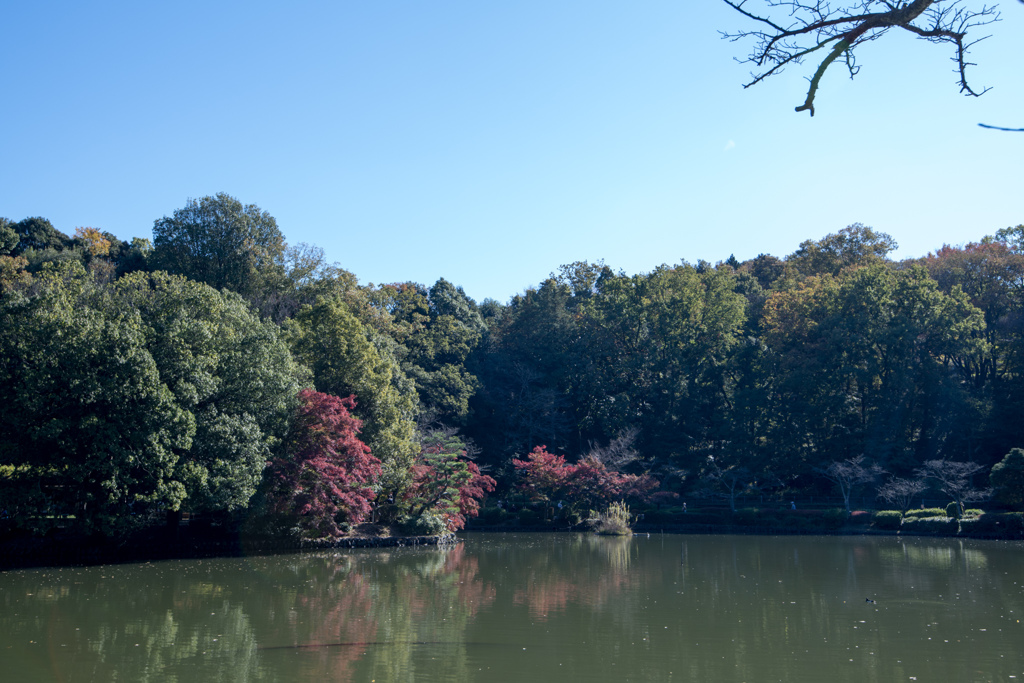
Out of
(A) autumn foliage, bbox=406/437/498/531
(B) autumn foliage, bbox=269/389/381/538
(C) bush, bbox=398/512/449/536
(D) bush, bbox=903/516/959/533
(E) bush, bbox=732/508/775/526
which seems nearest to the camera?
(B) autumn foliage, bbox=269/389/381/538

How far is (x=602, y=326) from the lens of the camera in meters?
39.4

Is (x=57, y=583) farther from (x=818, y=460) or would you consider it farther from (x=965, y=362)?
(x=965, y=362)

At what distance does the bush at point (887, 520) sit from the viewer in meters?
27.8

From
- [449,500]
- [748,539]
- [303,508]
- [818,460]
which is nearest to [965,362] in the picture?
[818,460]

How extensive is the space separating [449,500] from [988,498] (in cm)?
1901

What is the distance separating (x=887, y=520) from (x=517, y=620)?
2065cm

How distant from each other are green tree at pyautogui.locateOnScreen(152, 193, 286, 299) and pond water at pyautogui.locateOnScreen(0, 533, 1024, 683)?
15.6 meters

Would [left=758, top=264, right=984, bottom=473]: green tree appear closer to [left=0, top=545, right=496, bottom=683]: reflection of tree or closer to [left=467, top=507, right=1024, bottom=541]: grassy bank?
[left=467, top=507, right=1024, bottom=541]: grassy bank

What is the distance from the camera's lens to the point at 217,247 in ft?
106

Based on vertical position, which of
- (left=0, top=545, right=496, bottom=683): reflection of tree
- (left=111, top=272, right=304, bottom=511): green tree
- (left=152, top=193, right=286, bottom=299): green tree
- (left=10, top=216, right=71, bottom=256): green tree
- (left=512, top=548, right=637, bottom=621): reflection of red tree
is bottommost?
(left=512, top=548, right=637, bottom=621): reflection of red tree

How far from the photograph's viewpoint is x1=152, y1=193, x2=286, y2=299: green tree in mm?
32125

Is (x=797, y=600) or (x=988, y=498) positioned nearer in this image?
(x=797, y=600)

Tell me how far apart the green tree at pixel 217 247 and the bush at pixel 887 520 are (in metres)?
24.9

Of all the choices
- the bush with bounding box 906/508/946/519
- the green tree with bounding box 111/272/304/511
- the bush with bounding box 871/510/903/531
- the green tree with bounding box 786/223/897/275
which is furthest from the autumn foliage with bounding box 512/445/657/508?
the green tree with bounding box 786/223/897/275
